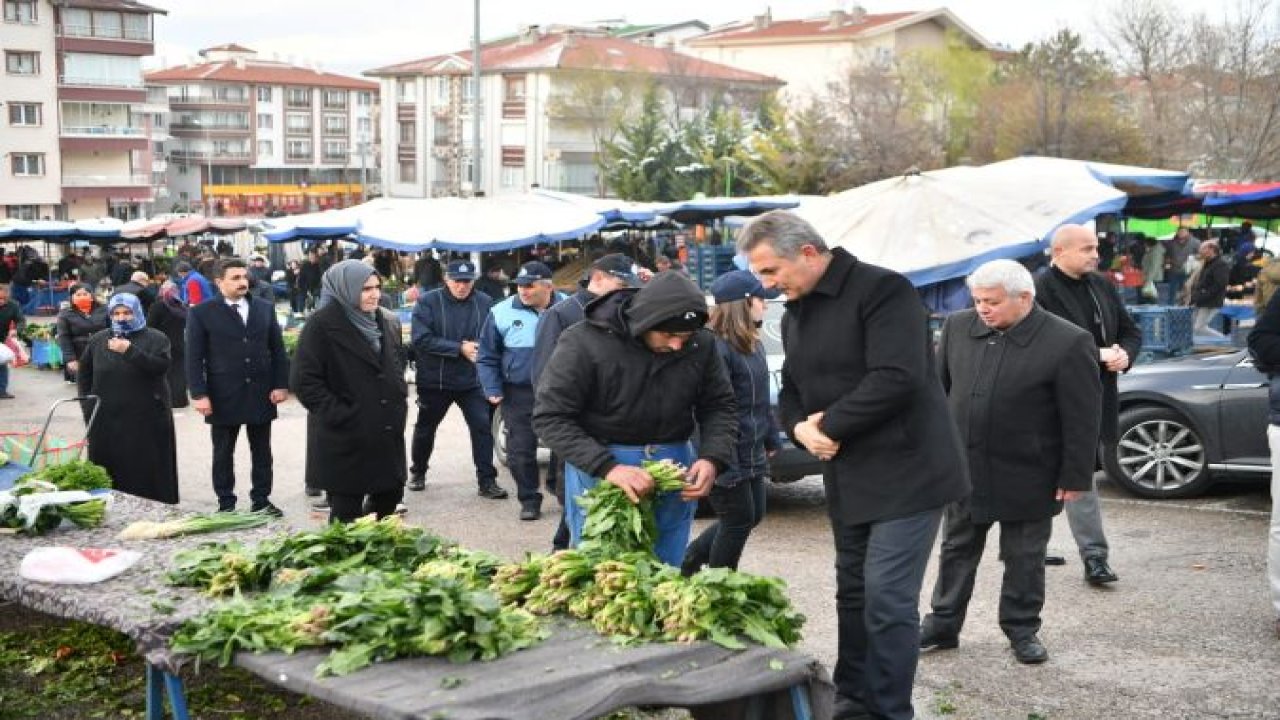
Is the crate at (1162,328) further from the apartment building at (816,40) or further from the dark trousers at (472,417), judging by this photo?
the apartment building at (816,40)

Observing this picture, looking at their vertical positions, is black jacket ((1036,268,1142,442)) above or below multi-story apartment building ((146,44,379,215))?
below

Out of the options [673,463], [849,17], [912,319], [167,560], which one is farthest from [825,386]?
[849,17]

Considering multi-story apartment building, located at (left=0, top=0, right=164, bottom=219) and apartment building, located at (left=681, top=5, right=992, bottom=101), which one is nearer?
multi-story apartment building, located at (left=0, top=0, right=164, bottom=219)

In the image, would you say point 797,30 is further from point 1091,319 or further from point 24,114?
point 1091,319

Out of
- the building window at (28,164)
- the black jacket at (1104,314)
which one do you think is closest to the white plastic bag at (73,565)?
the black jacket at (1104,314)

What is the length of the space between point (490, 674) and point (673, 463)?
1.84 meters

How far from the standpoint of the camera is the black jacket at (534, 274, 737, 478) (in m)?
5.87

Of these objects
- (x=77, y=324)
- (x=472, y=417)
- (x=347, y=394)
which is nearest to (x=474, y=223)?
(x=77, y=324)

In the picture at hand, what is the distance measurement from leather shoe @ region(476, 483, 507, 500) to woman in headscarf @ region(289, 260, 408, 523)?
2.72 meters

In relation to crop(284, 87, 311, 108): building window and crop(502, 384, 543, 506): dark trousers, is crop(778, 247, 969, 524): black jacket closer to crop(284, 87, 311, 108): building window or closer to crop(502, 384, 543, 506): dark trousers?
crop(502, 384, 543, 506): dark trousers

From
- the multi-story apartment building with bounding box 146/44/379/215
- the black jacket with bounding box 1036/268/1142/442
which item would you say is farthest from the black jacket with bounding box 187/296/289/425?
the multi-story apartment building with bounding box 146/44/379/215

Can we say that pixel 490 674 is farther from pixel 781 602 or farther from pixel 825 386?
pixel 825 386

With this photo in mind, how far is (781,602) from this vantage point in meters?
4.70

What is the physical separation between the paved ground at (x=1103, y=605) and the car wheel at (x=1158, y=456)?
0.52 feet
